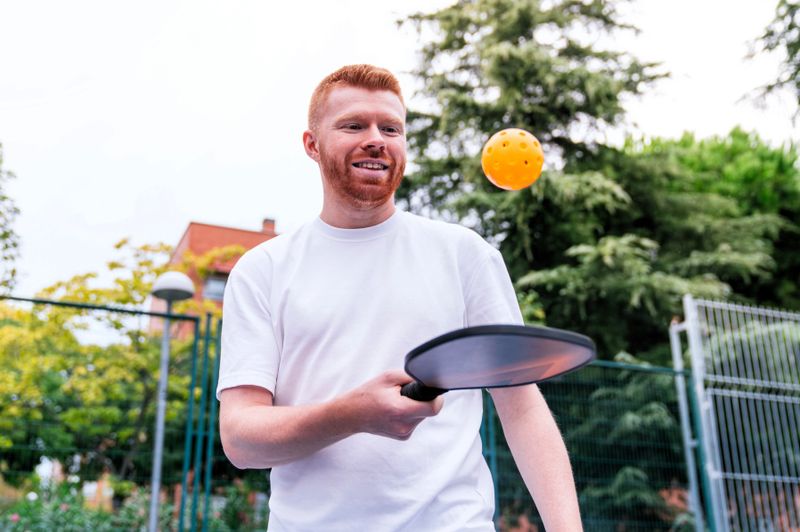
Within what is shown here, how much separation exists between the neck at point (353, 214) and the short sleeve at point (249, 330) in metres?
0.14

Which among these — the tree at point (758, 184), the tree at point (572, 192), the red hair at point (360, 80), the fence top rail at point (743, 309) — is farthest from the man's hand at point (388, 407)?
the tree at point (758, 184)

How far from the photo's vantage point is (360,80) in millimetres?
1385

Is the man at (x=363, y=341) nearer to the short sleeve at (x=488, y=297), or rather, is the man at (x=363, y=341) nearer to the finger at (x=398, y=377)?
the short sleeve at (x=488, y=297)

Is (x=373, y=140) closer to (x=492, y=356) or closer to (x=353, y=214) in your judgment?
(x=353, y=214)

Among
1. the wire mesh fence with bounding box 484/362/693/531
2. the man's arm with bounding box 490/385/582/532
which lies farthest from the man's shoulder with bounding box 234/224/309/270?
the wire mesh fence with bounding box 484/362/693/531

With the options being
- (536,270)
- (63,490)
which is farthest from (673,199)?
(63,490)

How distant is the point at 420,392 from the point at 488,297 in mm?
499

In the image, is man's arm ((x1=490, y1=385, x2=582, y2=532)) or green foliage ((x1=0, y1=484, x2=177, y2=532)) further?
green foliage ((x1=0, y1=484, x2=177, y2=532))

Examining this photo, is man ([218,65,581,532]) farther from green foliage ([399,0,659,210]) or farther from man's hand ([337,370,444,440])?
green foliage ([399,0,659,210])

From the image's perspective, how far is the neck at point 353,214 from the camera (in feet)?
4.74

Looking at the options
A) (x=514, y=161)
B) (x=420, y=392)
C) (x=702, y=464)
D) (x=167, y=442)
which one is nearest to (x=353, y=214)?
(x=420, y=392)

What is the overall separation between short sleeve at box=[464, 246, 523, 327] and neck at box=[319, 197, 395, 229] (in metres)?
0.19

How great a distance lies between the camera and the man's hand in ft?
3.18

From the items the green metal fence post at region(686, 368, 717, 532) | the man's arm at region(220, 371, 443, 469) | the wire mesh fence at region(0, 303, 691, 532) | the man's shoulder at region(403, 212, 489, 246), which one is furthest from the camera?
the green metal fence post at region(686, 368, 717, 532)
